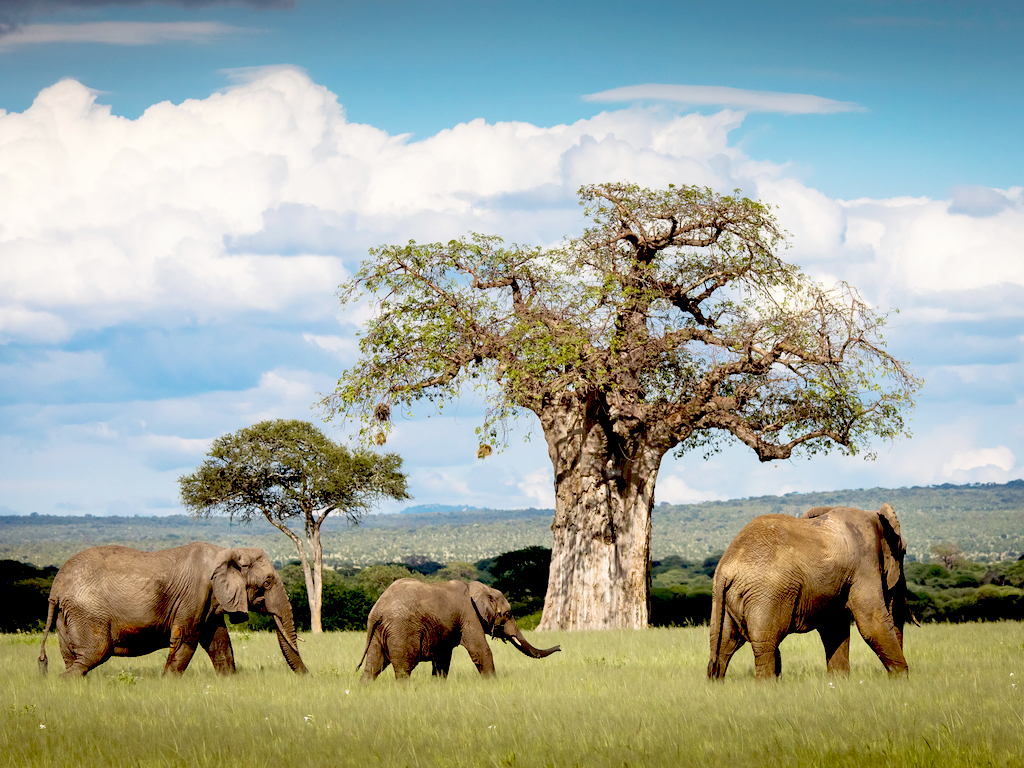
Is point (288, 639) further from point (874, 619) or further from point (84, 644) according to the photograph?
point (874, 619)

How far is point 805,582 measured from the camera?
1394 cm

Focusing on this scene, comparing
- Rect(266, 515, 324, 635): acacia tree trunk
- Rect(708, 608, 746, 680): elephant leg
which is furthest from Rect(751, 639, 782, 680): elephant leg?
Rect(266, 515, 324, 635): acacia tree trunk

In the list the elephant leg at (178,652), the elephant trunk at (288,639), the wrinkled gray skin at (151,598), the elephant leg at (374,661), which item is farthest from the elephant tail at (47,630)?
the elephant leg at (374,661)

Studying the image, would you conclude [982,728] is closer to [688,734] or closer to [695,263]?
[688,734]

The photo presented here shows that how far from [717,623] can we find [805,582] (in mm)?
1306

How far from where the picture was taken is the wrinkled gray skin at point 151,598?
16125mm

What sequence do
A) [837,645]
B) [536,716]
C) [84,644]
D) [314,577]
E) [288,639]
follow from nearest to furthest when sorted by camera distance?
[536,716] < [837,645] < [84,644] < [288,639] < [314,577]

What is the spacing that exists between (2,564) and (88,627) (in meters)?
34.1

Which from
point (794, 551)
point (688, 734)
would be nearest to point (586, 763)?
point (688, 734)

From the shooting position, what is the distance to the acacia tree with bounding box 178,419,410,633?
41.5 metres

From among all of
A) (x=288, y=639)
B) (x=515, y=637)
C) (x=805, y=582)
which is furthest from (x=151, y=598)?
(x=805, y=582)

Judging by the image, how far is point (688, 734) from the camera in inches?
422

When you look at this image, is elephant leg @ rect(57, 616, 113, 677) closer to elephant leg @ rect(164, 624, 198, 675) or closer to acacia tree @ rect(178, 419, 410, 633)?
elephant leg @ rect(164, 624, 198, 675)

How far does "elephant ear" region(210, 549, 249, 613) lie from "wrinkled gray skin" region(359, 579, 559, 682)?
2143mm
